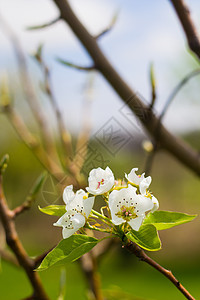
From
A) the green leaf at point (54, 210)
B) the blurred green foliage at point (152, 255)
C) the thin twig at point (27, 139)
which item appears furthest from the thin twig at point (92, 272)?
the blurred green foliage at point (152, 255)

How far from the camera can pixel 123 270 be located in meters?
9.26

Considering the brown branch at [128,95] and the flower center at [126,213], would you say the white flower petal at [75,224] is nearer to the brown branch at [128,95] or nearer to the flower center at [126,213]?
the flower center at [126,213]

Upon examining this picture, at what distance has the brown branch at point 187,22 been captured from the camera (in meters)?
0.66

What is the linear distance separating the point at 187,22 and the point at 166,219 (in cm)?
40

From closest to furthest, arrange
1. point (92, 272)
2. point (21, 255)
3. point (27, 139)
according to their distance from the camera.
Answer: point (21, 255), point (92, 272), point (27, 139)

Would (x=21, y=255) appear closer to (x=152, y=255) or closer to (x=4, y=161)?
(x=4, y=161)

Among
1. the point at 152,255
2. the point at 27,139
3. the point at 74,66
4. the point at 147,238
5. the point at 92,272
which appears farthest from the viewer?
the point at 152,255

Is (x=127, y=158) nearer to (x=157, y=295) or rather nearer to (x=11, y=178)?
(x=157, y=295)

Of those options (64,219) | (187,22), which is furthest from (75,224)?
(187,22)

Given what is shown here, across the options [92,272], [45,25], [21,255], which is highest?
[45,25]

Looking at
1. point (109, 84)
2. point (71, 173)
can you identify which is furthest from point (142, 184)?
point (71, 173)

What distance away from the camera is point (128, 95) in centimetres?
83

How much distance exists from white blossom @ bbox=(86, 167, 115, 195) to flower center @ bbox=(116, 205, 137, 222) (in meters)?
0.03

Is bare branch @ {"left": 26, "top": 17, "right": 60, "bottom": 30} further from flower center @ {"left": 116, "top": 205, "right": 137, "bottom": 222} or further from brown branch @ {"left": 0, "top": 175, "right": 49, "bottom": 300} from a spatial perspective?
flower center @ {"left": 116, "top": 205, "right": 137, "bottom": 222}
